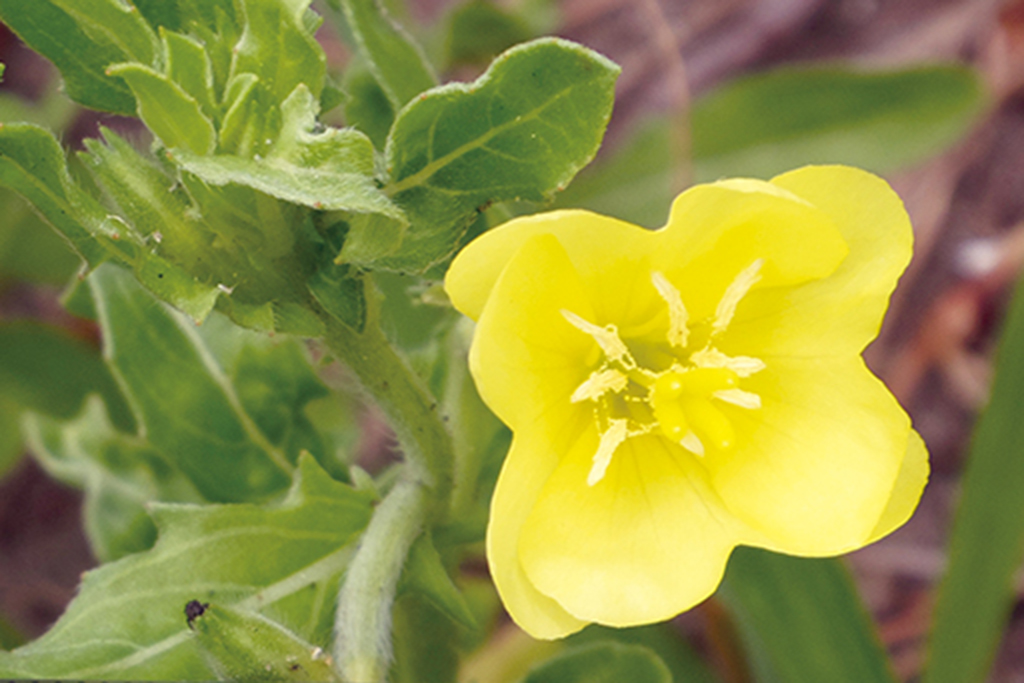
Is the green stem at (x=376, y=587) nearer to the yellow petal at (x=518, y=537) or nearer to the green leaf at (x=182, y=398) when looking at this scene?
the yellow petal at (x=518, y=537)

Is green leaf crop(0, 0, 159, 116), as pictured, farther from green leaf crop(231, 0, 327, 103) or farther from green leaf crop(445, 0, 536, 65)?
green leaf crop(445, 0, 536, 65)

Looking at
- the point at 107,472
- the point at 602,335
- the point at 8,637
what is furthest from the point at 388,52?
the point at 8,637

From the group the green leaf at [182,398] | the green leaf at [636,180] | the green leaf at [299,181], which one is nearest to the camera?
the green leaf at [299,181]

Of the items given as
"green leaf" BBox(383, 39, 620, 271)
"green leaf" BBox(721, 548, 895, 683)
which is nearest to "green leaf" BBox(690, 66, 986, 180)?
"green leaf" BBox(721, 548, 895, 683)

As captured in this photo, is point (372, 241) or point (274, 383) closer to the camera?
point (372, 241)

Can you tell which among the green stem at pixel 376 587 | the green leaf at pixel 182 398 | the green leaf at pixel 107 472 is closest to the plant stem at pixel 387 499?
the green stem at pixel 376 587

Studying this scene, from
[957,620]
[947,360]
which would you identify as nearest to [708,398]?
[957,620]

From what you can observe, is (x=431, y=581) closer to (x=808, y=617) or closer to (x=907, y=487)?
(x=907, y=487)
